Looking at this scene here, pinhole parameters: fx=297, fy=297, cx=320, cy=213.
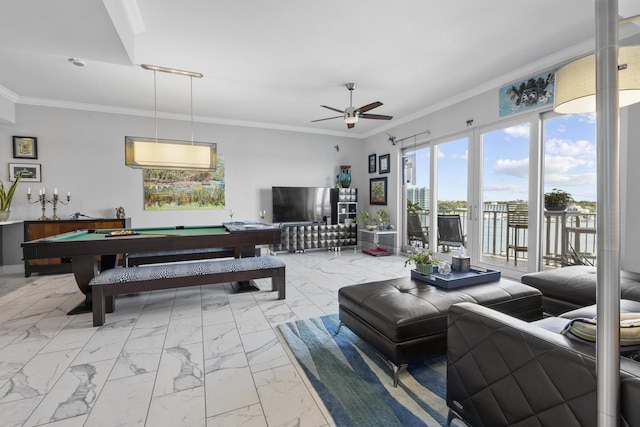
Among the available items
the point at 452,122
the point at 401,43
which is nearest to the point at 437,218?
the point at 452,122

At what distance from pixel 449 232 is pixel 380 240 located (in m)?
1.68

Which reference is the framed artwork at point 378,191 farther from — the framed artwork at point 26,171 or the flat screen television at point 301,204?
the framed artwork at point 26,171

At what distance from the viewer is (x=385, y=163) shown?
21.8ft

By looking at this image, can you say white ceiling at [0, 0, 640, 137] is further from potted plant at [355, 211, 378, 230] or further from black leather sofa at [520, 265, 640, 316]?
potted plant at [355, 211, 378, 230]

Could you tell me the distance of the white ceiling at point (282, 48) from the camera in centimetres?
253

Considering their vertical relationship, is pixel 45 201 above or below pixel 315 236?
above

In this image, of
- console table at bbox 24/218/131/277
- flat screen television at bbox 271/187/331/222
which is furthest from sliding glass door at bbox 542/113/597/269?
console table at bbox 24/218/131/277

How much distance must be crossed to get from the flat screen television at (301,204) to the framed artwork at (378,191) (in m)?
1.12

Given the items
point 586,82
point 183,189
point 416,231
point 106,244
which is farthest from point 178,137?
point 586,82

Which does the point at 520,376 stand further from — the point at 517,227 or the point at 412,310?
the point at 517,227

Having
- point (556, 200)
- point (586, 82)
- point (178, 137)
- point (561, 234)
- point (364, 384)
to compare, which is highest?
point (178, 137)

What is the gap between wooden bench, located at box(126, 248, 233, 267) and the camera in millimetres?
4027

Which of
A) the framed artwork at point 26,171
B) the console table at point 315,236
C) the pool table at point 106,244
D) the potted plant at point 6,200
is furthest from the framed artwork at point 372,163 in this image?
the potted plant at point 6,200

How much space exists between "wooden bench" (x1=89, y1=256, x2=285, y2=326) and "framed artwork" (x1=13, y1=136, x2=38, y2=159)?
348 centimetres
